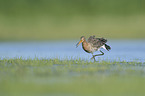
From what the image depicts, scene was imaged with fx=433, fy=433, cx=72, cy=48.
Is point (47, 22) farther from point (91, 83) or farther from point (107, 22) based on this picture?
point (91, 83)

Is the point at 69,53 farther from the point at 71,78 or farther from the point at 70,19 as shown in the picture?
the point at 70,19

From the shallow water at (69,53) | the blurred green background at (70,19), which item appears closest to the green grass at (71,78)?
the shallow water at (69,53)

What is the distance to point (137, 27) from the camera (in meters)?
21.6

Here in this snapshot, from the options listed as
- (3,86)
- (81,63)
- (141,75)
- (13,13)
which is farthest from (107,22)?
(3,86)

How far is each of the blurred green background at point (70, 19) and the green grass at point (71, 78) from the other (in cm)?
1008

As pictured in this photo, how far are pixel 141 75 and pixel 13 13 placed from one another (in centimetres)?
1473

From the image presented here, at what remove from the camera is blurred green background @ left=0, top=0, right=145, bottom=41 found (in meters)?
20.9

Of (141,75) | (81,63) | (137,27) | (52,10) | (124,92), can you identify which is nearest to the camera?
(124,92)

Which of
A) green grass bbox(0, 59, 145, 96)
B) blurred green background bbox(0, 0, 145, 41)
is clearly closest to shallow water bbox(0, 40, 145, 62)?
green grass bbox(0, 59, 145, 96)

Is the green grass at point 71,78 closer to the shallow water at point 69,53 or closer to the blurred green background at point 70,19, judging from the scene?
the shallow water at point 69,53

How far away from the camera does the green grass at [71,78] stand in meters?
7.09

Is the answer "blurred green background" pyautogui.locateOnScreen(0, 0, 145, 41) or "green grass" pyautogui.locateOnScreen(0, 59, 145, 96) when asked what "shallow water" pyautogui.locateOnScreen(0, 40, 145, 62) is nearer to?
"green grass" pyautogui.locateOnScreen(0, 59, 145, 96)

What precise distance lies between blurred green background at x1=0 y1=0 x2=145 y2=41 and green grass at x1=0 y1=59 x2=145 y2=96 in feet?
33.1

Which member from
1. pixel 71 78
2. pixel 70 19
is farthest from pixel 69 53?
pixel 70 19
